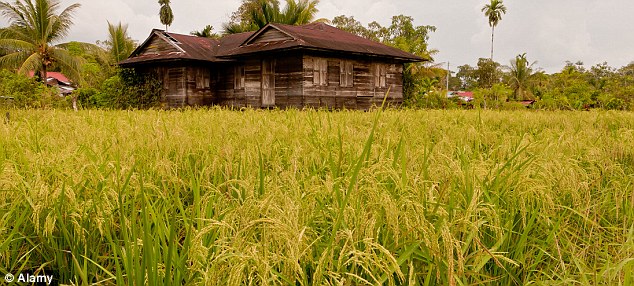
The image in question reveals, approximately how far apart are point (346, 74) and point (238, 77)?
492 cm

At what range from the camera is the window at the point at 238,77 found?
67.2ft

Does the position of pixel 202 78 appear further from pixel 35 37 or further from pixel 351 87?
pixel 35 37

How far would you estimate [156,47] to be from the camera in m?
21.9

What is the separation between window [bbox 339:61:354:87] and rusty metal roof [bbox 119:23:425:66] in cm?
81

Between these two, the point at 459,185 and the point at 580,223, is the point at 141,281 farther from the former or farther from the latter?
the point at 580,223

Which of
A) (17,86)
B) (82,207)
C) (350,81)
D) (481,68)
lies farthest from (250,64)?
(481,68)

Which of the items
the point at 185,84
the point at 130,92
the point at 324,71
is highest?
the point at 324,71

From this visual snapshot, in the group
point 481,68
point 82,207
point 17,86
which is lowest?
point 82,207

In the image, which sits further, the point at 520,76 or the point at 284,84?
the point at 520,76

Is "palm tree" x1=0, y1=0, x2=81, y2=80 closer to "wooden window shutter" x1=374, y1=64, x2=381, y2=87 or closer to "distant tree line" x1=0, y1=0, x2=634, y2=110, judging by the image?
"distant tree line" x1=0, y1=0, x2=634, y2=110

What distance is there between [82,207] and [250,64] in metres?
18.6

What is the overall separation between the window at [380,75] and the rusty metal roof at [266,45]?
0.79 m

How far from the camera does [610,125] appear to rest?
6531mm

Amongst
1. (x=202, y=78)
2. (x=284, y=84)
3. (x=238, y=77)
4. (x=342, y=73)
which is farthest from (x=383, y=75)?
(x=202, y=78)
